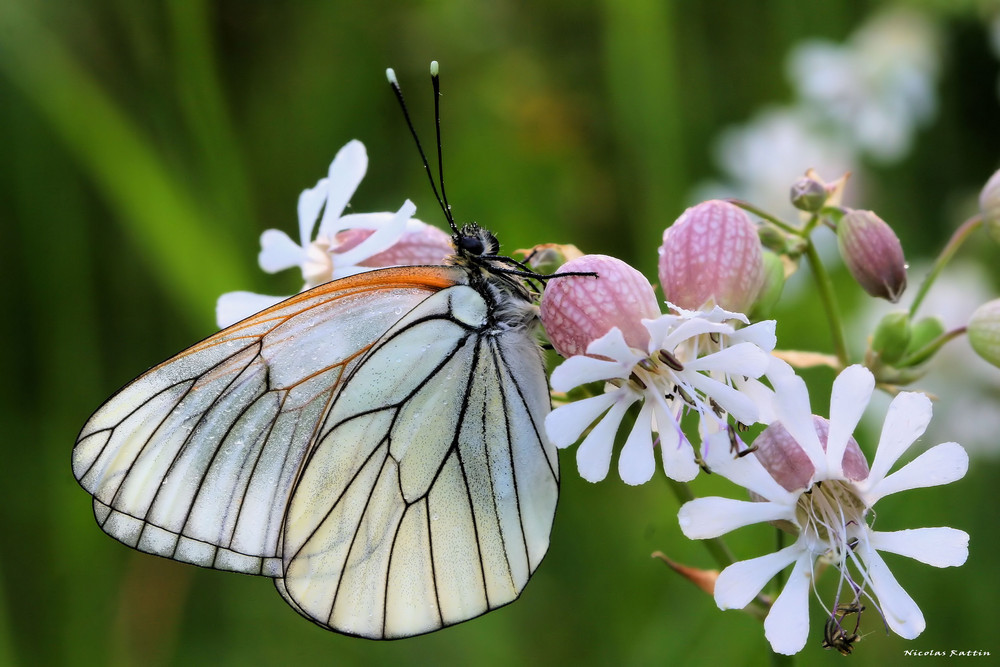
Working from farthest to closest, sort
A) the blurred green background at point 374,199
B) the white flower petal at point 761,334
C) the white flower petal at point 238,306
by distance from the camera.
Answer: the blurred green background at point 374,199
the white flower petal at point 238,306
the white flower petal at point 761,334

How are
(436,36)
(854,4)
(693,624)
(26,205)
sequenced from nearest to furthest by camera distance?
(693,624) → (26,205) → (436,36) → (854,4)

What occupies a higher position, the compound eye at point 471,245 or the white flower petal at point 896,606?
the compound eye at point 471,245

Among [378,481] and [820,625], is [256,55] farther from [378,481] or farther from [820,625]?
[820,625]

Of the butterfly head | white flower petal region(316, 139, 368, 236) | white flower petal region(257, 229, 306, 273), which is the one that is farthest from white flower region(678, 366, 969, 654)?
white flower petal region(257, 229, 306, 273)

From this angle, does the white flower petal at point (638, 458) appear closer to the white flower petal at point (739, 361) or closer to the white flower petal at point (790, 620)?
the white flower petal at point (739, 361)

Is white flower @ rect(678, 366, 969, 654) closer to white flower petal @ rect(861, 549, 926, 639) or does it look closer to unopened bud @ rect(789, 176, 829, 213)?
white flower petal @ rect(861, 549, 926, 639)

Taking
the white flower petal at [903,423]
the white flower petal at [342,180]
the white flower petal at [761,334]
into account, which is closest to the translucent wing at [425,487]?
the white flower petal at [342,180]

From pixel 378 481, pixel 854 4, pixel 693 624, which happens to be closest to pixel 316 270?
pixel 378 481
